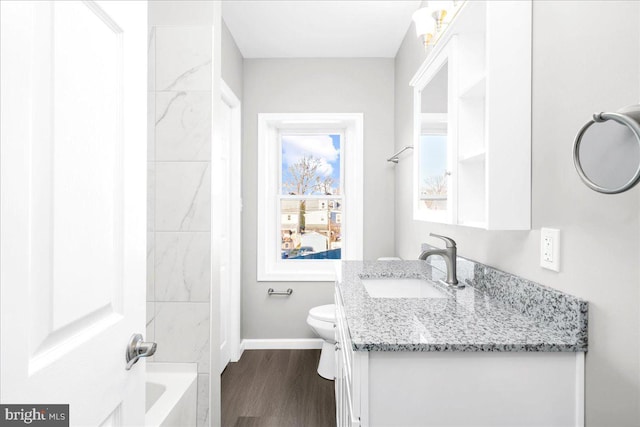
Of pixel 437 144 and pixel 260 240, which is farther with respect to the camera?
pixel 260 240

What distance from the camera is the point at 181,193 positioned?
1654 millimetres

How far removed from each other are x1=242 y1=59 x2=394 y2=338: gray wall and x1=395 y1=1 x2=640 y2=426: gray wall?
1.97 metres

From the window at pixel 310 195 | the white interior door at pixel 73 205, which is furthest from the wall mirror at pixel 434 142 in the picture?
the window at pixel 310 195

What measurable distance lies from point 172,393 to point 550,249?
5.05 feet

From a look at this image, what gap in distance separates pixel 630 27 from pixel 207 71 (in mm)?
1512

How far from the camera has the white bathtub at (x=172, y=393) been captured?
137cm

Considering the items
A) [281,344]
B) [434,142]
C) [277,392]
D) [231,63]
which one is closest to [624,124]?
[434,142]

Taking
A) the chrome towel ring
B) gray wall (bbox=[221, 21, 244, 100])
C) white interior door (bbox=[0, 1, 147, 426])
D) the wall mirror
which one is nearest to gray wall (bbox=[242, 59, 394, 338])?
gray wall (bbox=[221, 21, 244, 100])

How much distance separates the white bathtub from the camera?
137cm

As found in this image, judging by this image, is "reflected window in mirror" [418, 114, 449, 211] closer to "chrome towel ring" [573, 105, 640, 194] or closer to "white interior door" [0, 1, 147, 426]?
"chrome towel ring" [573, 105, 640, 194]

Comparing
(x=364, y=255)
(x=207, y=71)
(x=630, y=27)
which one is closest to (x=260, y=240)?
(x=364, y=255)

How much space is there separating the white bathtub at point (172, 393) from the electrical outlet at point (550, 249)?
142 centimetres

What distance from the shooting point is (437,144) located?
5.04ft

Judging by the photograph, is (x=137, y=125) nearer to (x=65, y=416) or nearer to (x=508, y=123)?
(x=65, y=416)
